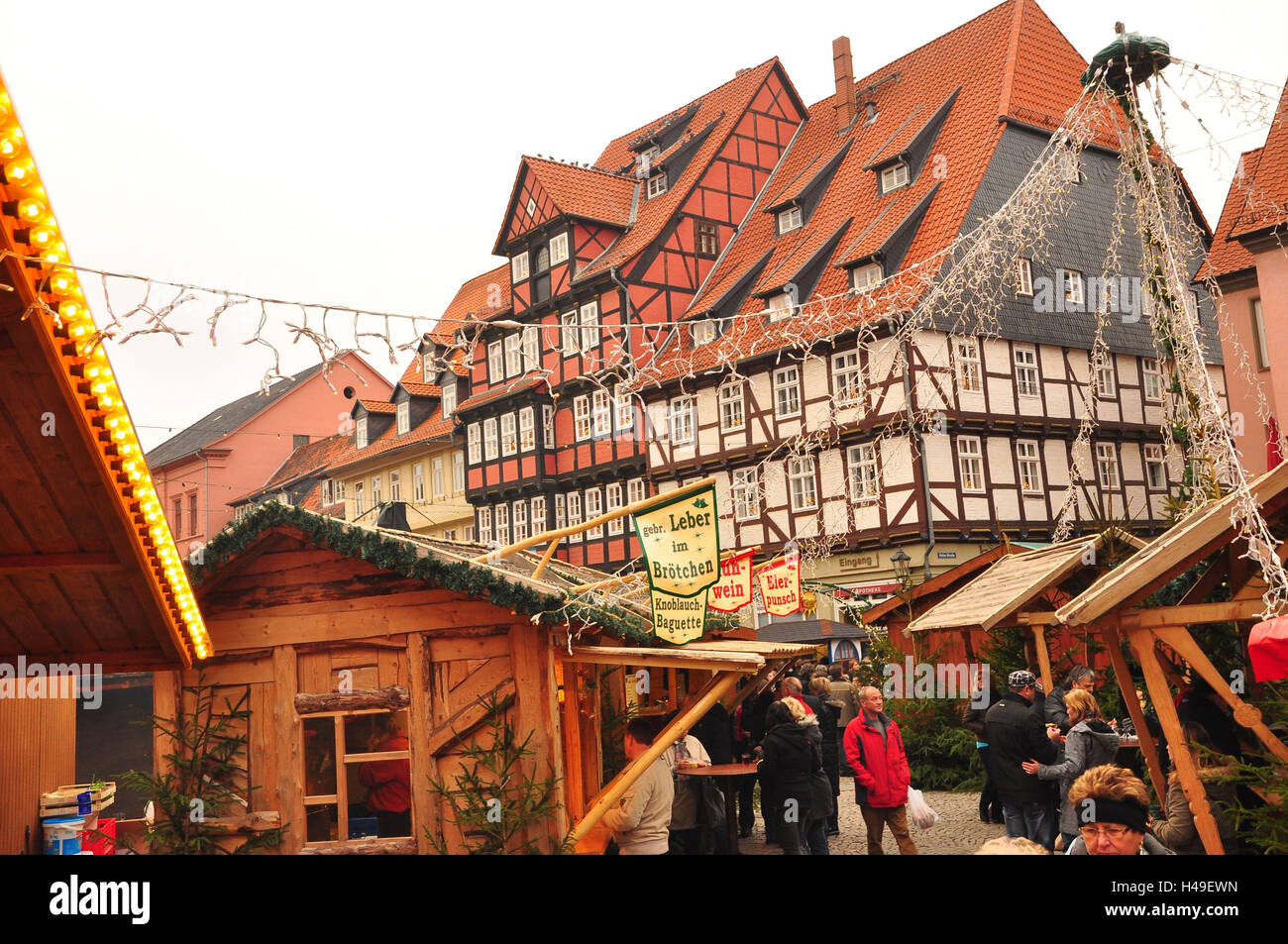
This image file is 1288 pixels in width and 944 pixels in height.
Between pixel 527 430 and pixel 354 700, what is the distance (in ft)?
84.3

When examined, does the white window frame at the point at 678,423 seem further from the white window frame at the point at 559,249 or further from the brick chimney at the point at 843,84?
the brick chimney at the point at 843,84

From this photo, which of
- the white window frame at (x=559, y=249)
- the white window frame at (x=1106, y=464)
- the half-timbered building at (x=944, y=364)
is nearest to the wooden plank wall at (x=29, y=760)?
the half-timbered building at (x=944, y=364)

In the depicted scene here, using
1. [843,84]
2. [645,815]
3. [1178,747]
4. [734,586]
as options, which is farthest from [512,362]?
[1178,747]

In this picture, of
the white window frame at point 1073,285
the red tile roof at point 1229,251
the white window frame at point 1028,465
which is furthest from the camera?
the white window frame at point 1073,285

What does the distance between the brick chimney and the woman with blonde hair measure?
26182 mm

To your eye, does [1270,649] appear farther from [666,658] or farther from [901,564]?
[901,564]

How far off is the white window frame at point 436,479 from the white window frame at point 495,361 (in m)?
5.51

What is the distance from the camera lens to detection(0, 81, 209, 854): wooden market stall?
4809mm

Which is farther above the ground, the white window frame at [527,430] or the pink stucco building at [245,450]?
the pink stucco building at [245,450]

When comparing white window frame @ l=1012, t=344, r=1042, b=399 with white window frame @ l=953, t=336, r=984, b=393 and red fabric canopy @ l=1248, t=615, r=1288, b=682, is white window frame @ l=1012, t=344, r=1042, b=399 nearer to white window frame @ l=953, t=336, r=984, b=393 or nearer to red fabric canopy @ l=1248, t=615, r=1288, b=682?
white window frame @ l=953, t=336, r=984, b=393

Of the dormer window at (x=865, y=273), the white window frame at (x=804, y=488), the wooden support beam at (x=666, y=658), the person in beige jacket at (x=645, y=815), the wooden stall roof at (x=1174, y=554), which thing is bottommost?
the person in beige jacket at (x=645, y=815)

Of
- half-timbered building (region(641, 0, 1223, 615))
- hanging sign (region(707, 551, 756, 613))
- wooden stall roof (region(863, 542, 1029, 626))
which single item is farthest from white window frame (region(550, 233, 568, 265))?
hanging sign (region(707, 551, 756, 613))

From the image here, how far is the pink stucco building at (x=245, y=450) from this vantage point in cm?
4916
